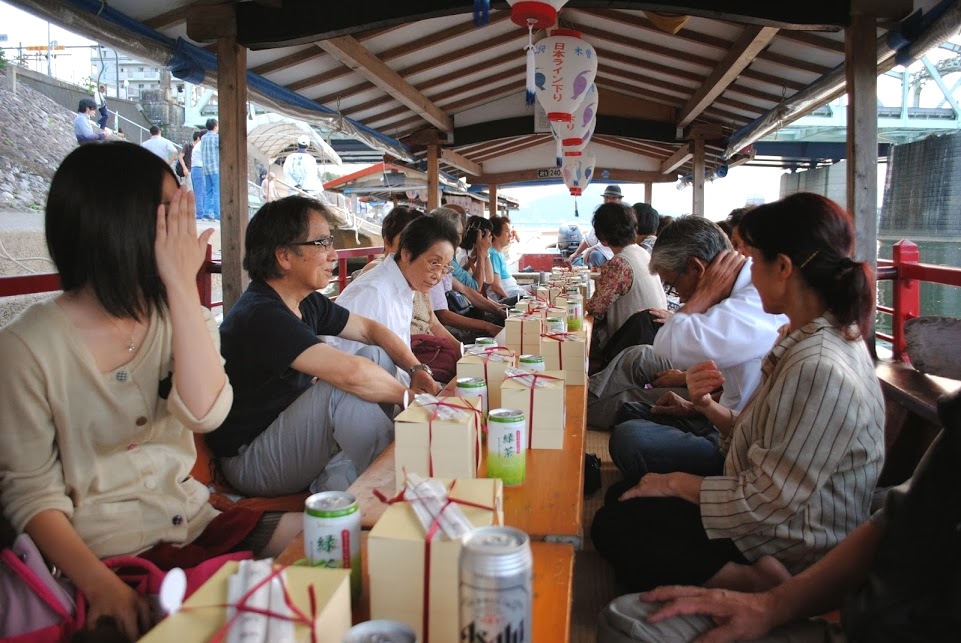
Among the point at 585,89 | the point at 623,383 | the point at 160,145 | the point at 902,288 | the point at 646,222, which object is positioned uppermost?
the point at 160,145

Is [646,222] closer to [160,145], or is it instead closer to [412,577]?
[412,577]

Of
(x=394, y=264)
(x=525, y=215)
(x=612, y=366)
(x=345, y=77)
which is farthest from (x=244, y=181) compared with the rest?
(x=525, y=215)

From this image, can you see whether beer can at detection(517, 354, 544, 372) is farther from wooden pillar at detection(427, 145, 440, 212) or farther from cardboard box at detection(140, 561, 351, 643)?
wooden pillar at detection(427, 145, 440, 212)

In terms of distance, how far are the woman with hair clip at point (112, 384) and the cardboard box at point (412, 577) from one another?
66 cm

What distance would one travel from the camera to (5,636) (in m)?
1.14

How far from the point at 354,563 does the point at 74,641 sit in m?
0.58

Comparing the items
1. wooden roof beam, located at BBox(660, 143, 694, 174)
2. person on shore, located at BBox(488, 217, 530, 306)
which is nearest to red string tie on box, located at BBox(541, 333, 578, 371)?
person on shore, located at BBox(488, 217, 530, 306)

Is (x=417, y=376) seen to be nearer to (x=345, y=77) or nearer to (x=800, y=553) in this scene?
(x=800, y=553)

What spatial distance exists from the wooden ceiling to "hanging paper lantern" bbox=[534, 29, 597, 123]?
Result: 1.48 ft

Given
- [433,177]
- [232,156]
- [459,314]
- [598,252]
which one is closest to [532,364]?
[232,156]

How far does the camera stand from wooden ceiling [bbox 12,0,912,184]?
4.15 m

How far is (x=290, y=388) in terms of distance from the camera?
2379 mm

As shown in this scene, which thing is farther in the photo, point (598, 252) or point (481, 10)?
point (598, 252)

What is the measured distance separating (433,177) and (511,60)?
2205 millimetres
